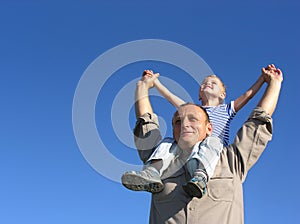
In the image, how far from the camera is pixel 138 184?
17.4 feet

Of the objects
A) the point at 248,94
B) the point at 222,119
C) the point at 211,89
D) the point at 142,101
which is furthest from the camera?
the point at 211,89

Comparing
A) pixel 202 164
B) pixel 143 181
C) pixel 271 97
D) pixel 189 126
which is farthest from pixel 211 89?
pixel 143 181

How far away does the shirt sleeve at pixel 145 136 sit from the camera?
20.0 ft

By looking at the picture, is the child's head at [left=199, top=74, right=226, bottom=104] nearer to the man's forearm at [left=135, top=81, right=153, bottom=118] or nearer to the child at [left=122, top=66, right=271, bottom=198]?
the child at [left=122, top=66, right=271, bottom=198]

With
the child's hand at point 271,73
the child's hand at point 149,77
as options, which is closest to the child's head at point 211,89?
the child's hand at point 149,77

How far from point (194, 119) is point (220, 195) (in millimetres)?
958

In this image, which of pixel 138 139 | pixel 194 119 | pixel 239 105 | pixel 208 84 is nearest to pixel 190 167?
pixel 194 119

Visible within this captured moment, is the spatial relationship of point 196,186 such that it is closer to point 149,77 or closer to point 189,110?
point 189,110

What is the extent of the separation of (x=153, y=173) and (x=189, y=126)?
720mm

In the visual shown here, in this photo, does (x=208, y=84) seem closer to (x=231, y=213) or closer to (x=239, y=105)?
(x=239, y=105)

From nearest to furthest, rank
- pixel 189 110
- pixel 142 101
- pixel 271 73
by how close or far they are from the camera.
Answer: pixel 189 110, pixel 271 73, pixel 142 101

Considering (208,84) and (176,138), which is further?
(208,84)

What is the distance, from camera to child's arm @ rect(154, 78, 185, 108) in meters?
6.98

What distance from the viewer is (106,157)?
18.2ft
